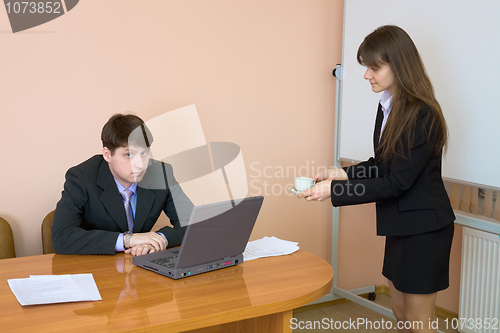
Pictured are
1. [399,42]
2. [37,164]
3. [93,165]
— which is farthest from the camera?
[37,164]

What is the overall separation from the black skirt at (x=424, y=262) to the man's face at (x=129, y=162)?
1.09m

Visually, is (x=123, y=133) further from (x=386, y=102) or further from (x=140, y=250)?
(x=386, y=102)

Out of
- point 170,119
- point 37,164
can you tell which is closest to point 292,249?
point 170,119

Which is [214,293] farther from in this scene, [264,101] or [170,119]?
[264,101]

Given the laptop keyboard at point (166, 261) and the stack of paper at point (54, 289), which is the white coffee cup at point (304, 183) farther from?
the stack of paper at point (54, 289)

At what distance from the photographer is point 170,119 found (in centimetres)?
256

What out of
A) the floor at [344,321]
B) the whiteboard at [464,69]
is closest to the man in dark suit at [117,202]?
the floor at [344,321]

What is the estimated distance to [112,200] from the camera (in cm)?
187

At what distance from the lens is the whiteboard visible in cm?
203

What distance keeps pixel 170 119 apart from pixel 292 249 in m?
1.17

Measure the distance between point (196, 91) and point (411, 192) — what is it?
1.41 m

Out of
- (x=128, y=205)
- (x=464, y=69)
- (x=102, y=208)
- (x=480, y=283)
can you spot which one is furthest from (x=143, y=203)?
(x=480, y=283)

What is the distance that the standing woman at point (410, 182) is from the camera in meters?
1.66

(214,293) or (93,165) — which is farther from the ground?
(93,165)
